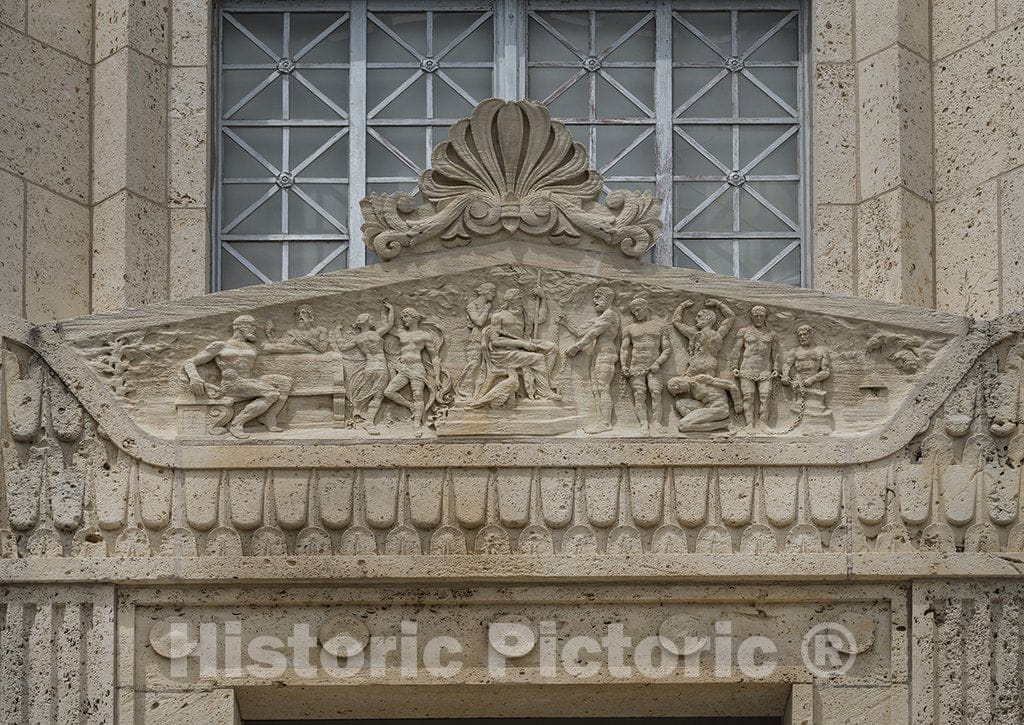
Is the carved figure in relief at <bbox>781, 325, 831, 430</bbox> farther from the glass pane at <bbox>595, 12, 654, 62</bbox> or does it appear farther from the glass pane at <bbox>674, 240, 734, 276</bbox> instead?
the glass pane at <bbox>595, 12, 654, 62</bbox>

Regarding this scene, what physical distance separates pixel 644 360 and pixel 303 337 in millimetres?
1752

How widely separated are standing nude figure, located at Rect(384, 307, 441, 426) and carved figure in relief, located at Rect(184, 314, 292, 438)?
554 mm

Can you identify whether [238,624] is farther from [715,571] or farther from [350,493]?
[715,571]

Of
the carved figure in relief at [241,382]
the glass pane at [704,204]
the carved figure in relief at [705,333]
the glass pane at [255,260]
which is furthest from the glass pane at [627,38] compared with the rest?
the carved figure in relief at [241,382]

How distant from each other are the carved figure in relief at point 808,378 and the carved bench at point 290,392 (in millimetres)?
2287

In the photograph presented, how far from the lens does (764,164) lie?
12984 mm

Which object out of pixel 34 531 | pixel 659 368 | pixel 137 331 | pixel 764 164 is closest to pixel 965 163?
pixel 764 164

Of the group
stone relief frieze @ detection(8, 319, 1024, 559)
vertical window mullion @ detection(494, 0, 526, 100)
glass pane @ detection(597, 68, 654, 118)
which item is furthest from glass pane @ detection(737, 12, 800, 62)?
stone relief frieze @ detection(8, 319, 1024, 559)

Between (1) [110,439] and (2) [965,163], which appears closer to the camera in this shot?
(1) [110,439]

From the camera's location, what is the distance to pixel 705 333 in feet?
38.5

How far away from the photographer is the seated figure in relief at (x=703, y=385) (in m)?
11.6

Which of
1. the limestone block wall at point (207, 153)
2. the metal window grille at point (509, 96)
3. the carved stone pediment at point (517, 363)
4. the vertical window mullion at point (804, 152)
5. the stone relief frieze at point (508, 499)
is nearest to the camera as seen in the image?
the stone relief frieze at point (508, 499)

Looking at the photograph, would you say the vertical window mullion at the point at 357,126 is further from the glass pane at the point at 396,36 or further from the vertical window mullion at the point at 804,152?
the vertical window mullion at the point at 804,152

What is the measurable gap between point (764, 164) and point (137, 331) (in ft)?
12.1
